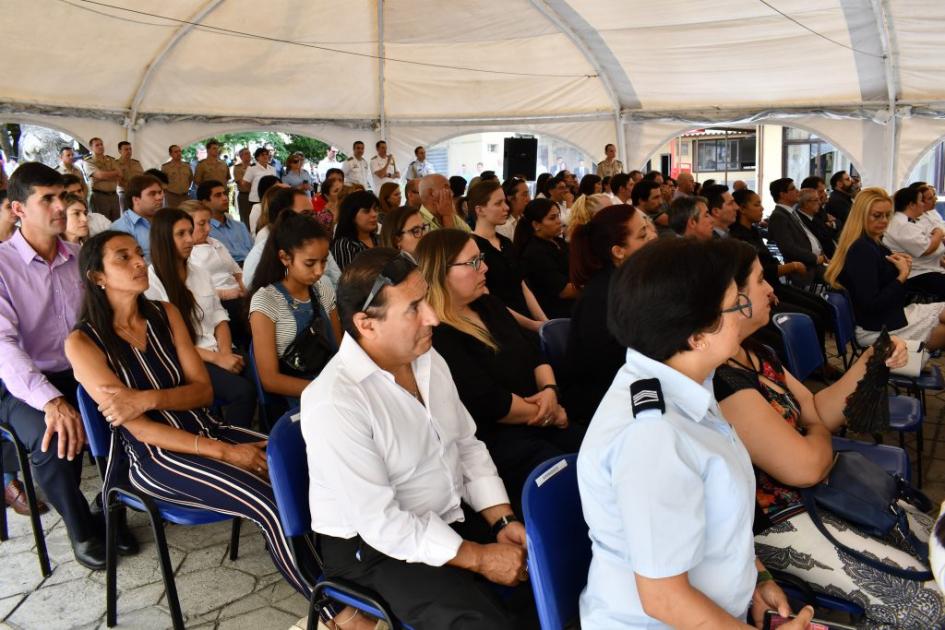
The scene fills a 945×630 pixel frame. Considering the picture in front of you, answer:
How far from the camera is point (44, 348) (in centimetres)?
310

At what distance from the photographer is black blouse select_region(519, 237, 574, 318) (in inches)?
191

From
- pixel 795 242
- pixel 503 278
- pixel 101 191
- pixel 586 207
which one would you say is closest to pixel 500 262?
pixel 503 278

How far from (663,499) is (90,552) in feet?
8.51

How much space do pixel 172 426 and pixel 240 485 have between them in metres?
0.43

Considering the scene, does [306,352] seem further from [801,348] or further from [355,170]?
[355,170]

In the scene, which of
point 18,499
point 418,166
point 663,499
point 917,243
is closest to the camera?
point 663,499

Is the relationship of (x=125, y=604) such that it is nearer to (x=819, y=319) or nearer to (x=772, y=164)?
(x=819, y=319)

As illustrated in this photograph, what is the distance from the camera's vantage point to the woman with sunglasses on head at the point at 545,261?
16.0ft

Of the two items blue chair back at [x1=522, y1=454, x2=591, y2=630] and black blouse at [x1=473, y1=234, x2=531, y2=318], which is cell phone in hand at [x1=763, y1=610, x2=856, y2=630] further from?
black blouse at [x1=473, y1=234, x2=531, y2=318]

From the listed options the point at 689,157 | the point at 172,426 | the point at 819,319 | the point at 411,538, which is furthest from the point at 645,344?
the point at 689,157

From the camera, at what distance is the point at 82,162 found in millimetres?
10633

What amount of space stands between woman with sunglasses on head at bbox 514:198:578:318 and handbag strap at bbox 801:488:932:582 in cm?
293

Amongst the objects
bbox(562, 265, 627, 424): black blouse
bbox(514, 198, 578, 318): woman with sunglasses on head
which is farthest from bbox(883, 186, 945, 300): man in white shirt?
bbox(562, 265, 627, 424): black blouse

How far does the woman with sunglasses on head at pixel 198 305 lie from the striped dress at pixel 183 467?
70 cm
